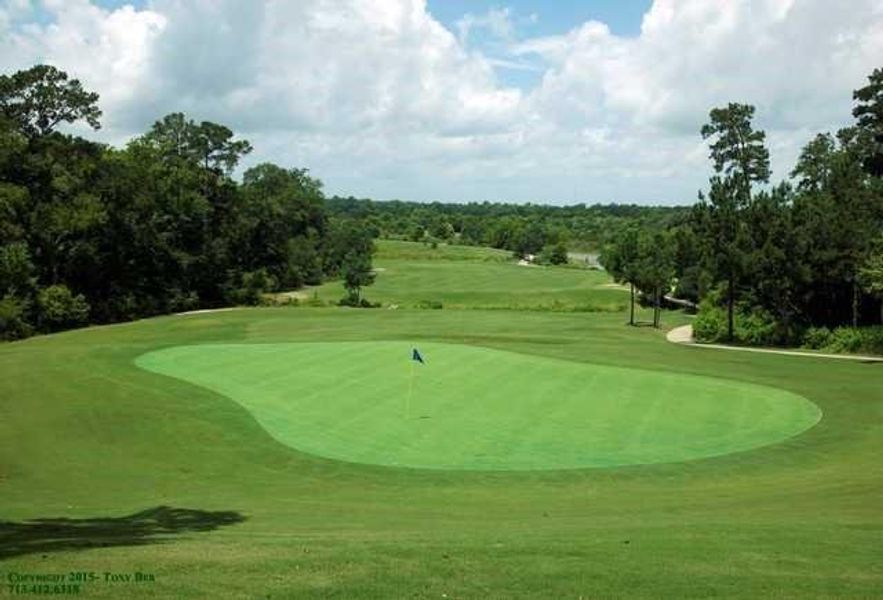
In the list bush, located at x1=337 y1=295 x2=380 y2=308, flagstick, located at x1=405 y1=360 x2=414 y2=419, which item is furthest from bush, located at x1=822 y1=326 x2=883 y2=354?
bush, located at x1=337 y1=295 x2=380 y2=308

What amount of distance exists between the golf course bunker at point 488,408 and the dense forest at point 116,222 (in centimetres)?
2948

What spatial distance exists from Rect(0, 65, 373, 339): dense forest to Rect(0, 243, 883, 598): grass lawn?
21.9 m

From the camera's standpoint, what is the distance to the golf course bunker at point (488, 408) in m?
21.5

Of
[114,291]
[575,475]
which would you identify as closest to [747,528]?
[575,475]

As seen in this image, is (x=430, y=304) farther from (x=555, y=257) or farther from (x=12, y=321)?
(x=555, y=257)

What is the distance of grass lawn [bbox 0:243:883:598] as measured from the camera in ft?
31.5

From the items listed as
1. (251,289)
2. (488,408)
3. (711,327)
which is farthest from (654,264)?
(251,289)

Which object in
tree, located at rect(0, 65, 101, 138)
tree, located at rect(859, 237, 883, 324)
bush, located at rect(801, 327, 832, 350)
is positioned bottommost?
bush, located at rect(801, 327, 832, 350)

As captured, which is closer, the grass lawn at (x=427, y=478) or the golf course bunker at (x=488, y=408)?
the grass lawn at (x=427, y=478)

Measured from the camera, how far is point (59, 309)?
205 ft

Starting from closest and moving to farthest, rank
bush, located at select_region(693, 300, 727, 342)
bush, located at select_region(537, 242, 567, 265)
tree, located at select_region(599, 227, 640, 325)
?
bush, located at select_region(693, 300, 727, 342), tree, located at select_region(599, 227, 640, 325), bush, located at select_region(537, 242, 567, 265)

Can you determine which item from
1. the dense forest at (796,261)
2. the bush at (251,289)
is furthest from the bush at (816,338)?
the bush at (251,289)

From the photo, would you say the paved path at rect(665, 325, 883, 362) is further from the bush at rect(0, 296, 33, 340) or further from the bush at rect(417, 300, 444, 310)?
the bush at rect(0, 296, 33, 340)

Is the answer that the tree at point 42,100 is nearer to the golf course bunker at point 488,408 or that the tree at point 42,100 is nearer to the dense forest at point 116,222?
the dense forest at point 116,222
